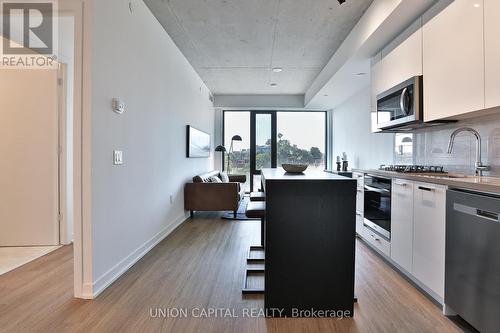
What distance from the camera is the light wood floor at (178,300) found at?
1815mm

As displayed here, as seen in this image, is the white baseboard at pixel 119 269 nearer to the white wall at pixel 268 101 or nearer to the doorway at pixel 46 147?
the doorway at pixel 46 147

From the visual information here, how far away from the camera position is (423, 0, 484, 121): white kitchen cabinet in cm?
189

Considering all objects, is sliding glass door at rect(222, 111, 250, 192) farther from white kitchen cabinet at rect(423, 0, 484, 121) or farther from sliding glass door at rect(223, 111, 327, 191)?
white kitchen cabinet at rect(423, 0, 484, 121)

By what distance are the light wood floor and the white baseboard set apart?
0.18 feet

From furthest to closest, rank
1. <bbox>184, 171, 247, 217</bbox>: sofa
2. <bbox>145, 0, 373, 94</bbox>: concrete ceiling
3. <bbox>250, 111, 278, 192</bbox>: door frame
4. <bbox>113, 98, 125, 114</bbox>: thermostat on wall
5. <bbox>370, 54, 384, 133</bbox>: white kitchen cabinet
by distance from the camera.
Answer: <bbox>250, 111, 278, 192</bbox>: door frame → <bbox>184, 171, 247, 217</bbox>: sofa → <bbox>370, 54, 384, 133</bbox>: white kitchen cabinet → <bbox>145, 0, 373, 94</bbox>: concrete ceiling → <bbox>113, 98, 125, 114</bbox>: thermostat on wall

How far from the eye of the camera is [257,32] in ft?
12.3

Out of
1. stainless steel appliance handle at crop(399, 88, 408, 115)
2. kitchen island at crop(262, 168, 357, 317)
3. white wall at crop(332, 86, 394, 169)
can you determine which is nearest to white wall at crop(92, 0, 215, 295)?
kitchen island at crop(262, 168, 357, 317)

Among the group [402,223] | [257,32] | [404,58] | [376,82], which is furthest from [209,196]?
[404,58]

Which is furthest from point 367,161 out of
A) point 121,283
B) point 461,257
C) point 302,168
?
point 121,283

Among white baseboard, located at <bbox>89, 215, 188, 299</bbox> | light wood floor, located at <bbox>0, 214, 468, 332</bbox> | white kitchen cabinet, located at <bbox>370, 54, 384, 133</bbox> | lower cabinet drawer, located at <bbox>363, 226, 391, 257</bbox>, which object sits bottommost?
light wood floor, located at <bbox>0, 214, 468, 332</bbox>

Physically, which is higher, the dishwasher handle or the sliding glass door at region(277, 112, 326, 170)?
the sliding glass door at region(277, 112, 326, 170)

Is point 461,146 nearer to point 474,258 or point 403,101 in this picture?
point 403,101

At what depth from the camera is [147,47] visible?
3.20m

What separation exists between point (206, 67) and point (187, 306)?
4.28 m
